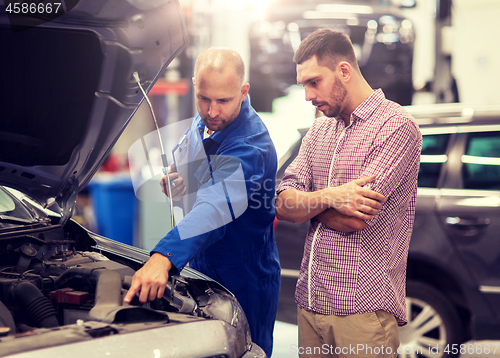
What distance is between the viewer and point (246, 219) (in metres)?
1.97

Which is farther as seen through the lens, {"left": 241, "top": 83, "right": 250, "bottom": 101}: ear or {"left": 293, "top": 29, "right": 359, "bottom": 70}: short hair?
{"left": 241, "top": 83, "right": 250, "bottom": 101}: ear

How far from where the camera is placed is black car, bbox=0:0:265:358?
54.7 inches

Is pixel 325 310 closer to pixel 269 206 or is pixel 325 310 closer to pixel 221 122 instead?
pixel 269 206

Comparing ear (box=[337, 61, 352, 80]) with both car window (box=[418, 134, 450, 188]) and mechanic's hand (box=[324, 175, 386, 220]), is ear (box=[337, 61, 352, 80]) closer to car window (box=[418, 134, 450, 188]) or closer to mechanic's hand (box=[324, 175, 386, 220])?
mechanic's hand (box=[324, 175, 386, 220])

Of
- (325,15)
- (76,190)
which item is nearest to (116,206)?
(325,15)

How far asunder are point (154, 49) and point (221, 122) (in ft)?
1.23

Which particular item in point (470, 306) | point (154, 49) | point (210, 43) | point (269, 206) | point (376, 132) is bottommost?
point (470, 306)

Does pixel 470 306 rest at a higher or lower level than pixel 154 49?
lower

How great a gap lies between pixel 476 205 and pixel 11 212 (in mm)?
2504

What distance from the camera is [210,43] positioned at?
840 centimetres

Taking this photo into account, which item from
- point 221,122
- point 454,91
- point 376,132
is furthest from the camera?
point 454,91

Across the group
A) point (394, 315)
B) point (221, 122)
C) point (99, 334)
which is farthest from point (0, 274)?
point (394, 315)

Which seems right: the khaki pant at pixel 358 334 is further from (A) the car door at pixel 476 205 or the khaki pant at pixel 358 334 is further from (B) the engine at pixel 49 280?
(A) the car door at pixel 476 205

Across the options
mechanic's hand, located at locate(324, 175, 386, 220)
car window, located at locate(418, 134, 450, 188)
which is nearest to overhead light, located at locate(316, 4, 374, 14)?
car window, located at locate(418, 134, 450, 188)
